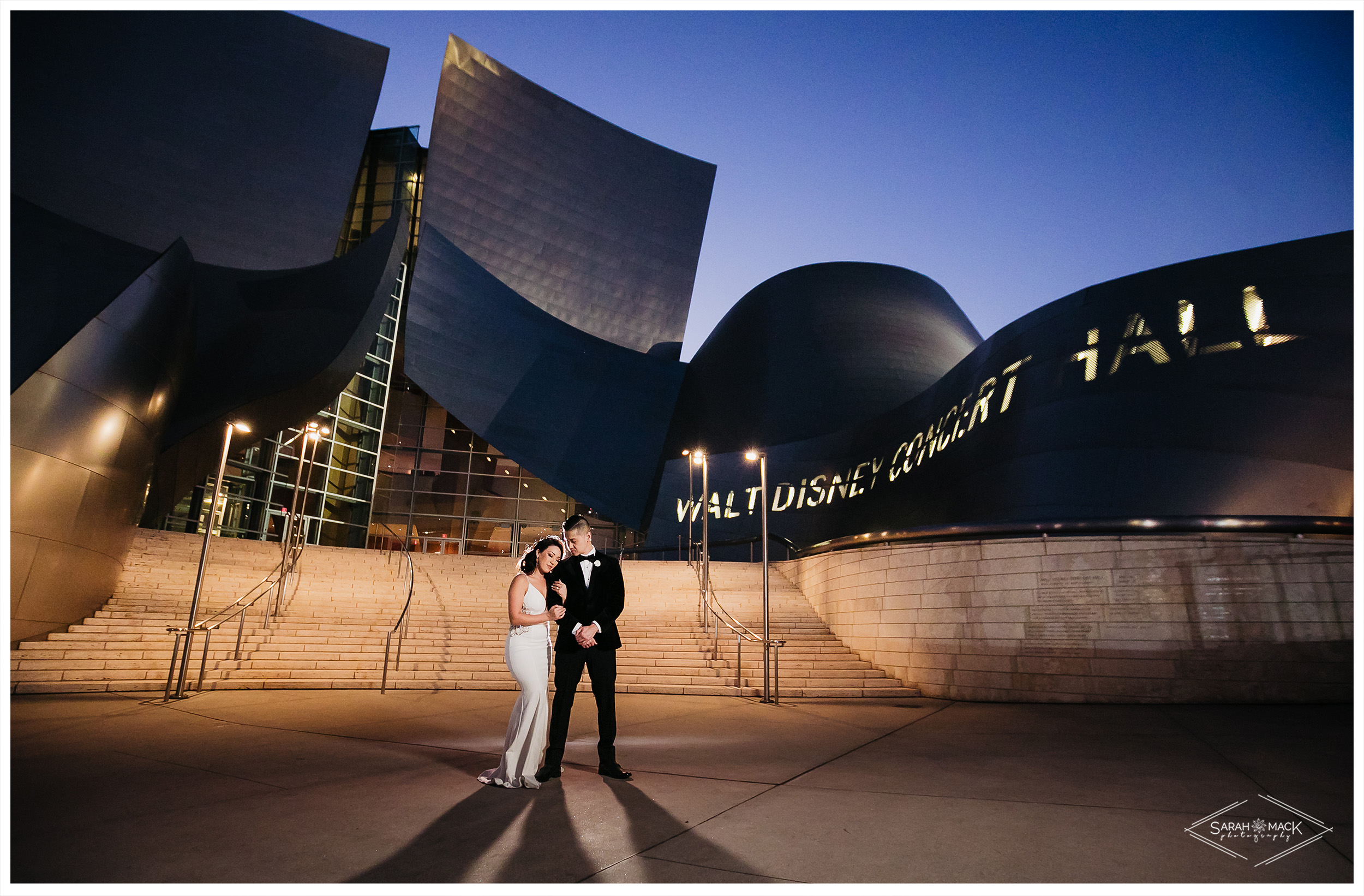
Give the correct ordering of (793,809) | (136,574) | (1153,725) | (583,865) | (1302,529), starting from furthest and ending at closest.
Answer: (136,574)
(1302,529)
(1153,725)
(793,809)
(583,865)

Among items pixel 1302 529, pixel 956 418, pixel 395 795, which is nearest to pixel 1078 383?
pixel 956 418

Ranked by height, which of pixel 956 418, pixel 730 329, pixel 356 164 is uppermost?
pixel 356 164

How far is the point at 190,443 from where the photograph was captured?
Answer: 17.0 m

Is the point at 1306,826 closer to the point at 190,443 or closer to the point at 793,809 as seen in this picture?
the point at 793,809

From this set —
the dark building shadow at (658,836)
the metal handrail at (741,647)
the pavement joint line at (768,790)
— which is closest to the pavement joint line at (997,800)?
the pavement joint line at (768,790)

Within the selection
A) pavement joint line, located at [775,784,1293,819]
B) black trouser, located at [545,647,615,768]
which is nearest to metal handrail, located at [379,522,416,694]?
black trouser, located at [545,647,615,768]

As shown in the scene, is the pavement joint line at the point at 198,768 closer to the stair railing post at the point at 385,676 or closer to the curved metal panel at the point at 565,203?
the stair railing post at the point at 385,676

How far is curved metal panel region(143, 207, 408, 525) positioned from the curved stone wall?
53.7 ft

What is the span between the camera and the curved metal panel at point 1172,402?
11.8 metres

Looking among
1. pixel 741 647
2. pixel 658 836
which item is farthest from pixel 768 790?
pixel 741 647

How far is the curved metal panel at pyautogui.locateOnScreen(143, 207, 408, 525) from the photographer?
56.5 ft

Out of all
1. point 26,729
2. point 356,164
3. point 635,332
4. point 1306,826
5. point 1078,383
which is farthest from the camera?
point 635,332

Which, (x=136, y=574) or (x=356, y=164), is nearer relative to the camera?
(x=136, y=574)

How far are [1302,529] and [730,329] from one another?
23.7m
